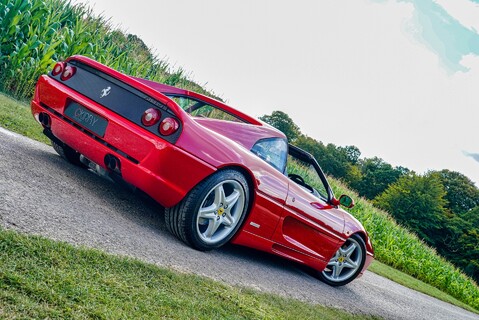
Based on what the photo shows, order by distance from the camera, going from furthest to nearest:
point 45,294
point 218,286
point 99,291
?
point 218,286
point 99,291
point 45,294

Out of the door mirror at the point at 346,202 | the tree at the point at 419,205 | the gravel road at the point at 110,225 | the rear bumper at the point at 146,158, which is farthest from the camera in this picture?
the tree at the point at 419,205

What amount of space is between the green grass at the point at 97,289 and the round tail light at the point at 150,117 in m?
1.19

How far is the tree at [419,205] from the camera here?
5806 cm

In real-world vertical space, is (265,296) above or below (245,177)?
below

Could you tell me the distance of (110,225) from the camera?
3.55 m

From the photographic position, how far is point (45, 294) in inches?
81.3

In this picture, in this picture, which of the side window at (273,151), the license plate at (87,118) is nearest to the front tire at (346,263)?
the side window at (273,151)

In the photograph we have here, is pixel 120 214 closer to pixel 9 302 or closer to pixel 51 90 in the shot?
pixel 51 90

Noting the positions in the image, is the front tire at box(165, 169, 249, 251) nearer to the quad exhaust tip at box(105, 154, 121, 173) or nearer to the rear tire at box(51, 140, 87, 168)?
the quad exhaust tip at box(105, 154, 121, 173)

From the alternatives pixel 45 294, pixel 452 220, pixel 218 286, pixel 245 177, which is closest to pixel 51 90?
pixel 245 177

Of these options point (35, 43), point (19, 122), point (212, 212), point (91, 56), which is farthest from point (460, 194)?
point (212, 212)

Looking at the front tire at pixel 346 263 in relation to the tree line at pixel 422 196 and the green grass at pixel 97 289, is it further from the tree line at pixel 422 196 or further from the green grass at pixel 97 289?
the tree line at pixel 422 196

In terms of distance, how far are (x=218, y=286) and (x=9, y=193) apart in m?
1.47

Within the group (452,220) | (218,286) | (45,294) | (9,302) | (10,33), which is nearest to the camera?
(9,302)
